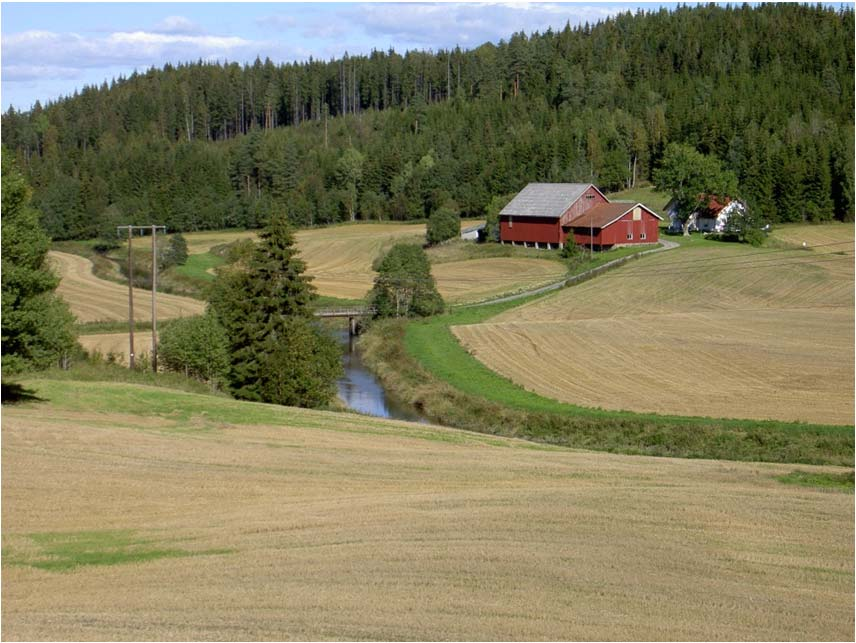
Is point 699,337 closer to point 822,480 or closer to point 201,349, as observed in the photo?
point 201,349

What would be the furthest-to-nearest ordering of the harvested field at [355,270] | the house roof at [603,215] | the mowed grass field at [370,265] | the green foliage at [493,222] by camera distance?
1. the green foliage at [493,222]
2. the house roof at [603,215]
3. the mowed grass field at [370,265]
4. the harvested field at [355,270]

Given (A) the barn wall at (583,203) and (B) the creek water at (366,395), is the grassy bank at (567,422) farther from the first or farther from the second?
(A) the barn wall at (583,203)

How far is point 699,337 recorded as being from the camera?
54188 mm

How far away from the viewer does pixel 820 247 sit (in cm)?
7975

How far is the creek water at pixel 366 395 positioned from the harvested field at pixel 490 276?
15.1 meters

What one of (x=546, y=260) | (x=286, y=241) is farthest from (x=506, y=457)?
(x=546, y=260)

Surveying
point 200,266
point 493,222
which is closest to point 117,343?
point 200,266

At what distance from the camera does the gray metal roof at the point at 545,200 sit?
290 ft

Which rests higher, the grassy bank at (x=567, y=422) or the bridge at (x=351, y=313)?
the bridge at (x=351, y=313)

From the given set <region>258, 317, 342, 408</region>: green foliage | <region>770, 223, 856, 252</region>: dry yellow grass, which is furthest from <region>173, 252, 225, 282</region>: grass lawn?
<region>770, 223, 856, 252</region>: dry yellow grass

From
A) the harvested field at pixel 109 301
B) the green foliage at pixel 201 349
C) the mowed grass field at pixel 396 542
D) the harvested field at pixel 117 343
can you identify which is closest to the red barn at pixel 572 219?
the harvested field at pixel 109 301

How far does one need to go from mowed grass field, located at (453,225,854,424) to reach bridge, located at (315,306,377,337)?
7632 mm

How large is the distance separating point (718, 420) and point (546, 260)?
153 ft

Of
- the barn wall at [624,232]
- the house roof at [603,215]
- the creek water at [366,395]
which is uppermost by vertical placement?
the house roof at [603,215]
